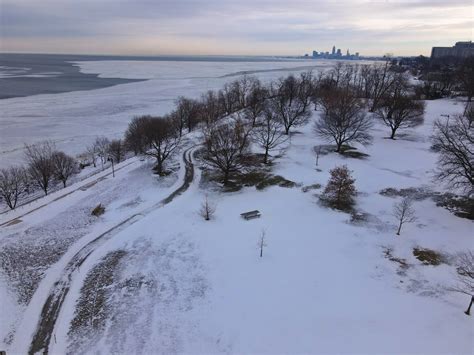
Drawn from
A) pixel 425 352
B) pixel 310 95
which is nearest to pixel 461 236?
pixel 425 352

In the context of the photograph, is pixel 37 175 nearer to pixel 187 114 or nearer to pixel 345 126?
pixel 187 114

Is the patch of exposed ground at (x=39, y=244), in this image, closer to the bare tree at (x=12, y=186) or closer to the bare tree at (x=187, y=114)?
the bare tree at (x=12, y=186)

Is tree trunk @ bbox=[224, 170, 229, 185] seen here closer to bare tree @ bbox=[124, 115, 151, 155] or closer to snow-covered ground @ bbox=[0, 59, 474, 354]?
snow-covered ground @ bbox=[0, 59, 474, 354]

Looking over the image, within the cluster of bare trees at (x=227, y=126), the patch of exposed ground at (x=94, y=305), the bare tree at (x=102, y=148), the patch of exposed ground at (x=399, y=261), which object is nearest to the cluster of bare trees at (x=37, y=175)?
the bare tree at (x=102, y=148)

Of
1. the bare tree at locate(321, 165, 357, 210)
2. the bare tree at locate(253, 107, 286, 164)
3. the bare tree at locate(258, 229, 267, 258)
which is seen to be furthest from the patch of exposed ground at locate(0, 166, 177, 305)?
the bare tree at locate(321, 165, 357, 210)

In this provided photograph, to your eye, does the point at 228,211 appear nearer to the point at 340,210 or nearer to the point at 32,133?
the point at 340,210

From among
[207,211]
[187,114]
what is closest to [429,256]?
[207,211]
